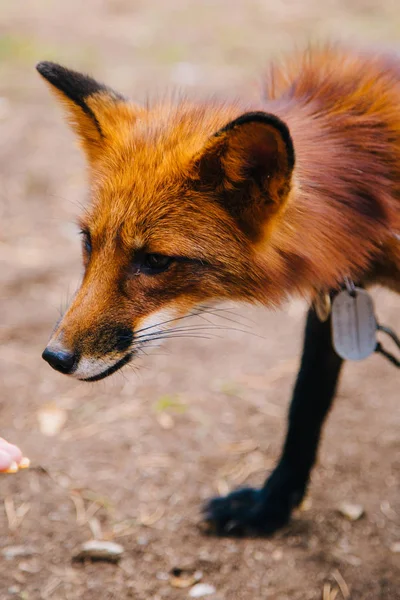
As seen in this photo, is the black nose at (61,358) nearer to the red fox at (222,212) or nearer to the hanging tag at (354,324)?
the red fox at (222,212)

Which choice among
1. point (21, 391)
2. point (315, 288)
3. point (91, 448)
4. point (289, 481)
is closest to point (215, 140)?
point (315, 288)

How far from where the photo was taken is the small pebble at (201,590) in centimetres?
305

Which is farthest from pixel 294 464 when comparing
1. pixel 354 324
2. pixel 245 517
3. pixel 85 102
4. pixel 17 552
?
pixel 85 102

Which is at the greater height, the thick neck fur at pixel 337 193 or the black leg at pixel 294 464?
the thick neck fur at pixel 337 193

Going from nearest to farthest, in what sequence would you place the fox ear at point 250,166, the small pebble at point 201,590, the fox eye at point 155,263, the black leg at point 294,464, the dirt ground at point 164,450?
the fox ear at point 250,166
the fox eye at point 155,263
the small pebble at point 201,590
the dirt ground at point 164,450
the black leg at point 294,464

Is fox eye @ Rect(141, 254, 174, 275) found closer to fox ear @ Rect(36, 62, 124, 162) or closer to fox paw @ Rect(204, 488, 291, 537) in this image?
fox ear @ Rect(36, 62, 124, 162)

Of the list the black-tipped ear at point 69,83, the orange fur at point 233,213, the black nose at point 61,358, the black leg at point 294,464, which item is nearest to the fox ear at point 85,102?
the black-tipped ear at point 69,83

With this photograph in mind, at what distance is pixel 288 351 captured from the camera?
16.3ft

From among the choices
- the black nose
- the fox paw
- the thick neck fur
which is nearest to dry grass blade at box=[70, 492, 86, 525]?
the fox paw

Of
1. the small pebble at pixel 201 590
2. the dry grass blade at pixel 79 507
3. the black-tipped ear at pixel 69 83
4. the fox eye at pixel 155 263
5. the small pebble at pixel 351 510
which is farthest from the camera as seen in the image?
the small pebble at pixel 351 510

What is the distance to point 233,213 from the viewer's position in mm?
2510

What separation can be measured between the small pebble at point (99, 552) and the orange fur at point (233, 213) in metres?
1.23

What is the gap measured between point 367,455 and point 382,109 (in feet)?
6.86

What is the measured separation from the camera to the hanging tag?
281 centimetres
